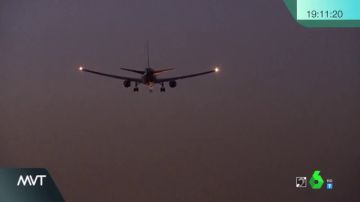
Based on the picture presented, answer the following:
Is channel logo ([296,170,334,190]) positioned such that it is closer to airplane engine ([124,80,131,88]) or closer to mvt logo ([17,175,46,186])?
airplane engine ([124,80,131,88])

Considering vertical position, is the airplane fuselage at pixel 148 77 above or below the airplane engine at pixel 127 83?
above

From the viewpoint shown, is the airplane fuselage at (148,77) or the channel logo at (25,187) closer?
the channel logo at (25,187)

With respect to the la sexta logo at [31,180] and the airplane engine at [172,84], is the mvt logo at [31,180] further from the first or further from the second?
the airplane engine at [172,84]

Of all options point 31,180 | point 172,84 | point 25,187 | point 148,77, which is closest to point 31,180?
point 31,180

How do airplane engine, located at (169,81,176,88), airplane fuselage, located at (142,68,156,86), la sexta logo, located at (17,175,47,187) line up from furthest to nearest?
1. airplane fuselage, located at (142,68,156,86)
2. airplane engine, located at (169,81,176,88)
3. la sexta logo, located at (17,175,47,187)

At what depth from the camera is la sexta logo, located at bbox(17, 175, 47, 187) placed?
23.5 ft

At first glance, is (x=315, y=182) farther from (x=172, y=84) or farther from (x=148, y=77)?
(x=148, y=77)

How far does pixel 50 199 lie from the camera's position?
743 cm

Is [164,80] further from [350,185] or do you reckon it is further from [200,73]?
[350,185]

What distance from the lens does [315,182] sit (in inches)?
322

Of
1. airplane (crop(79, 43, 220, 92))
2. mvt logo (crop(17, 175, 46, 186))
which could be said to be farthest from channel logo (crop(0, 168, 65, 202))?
airplane (crop(79, 43, 220, 92))

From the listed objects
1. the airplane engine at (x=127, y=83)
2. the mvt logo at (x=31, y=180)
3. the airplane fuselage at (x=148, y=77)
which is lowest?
the mvt logo at (x=31, y=180)

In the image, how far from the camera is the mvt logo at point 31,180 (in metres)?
7.15

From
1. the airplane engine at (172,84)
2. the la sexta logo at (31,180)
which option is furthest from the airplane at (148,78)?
the la sexta logo at (31,180)
